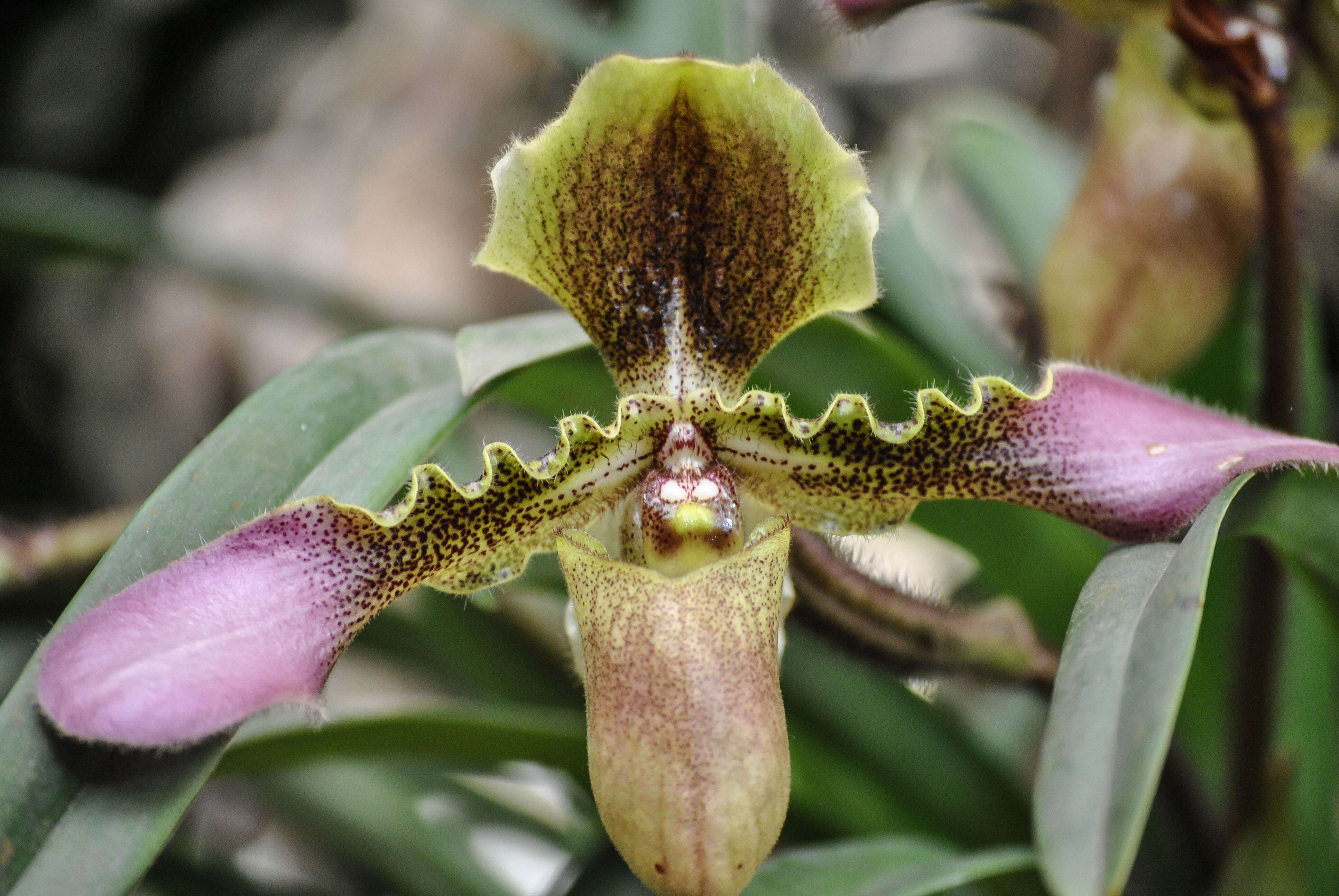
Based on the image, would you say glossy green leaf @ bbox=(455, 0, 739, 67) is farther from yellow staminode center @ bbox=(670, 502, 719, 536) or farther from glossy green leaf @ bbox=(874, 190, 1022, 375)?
yellow staminode center @ bbox=(670, 502, 719, 536)

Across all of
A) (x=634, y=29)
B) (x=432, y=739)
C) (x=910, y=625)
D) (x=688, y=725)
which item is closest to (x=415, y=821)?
(x=432, y=739)

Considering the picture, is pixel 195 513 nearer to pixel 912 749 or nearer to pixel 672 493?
pixel 672 493

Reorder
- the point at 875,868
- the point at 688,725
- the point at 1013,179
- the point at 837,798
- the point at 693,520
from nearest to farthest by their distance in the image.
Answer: the point at 688,725 → the point at 693,520 → the point at 875,868 → the point at 837,798 → the point at 1013,179

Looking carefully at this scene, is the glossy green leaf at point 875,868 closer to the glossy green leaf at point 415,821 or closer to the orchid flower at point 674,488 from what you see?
the orchid flower at point 674,488

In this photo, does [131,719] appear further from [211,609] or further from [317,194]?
[317,194]

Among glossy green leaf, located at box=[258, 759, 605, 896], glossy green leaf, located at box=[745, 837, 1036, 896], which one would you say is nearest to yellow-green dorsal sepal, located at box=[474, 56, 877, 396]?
glossy green leaf, located at box=[745, 837, 1036, 896]

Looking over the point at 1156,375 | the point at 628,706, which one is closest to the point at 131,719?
the point at 628,706
